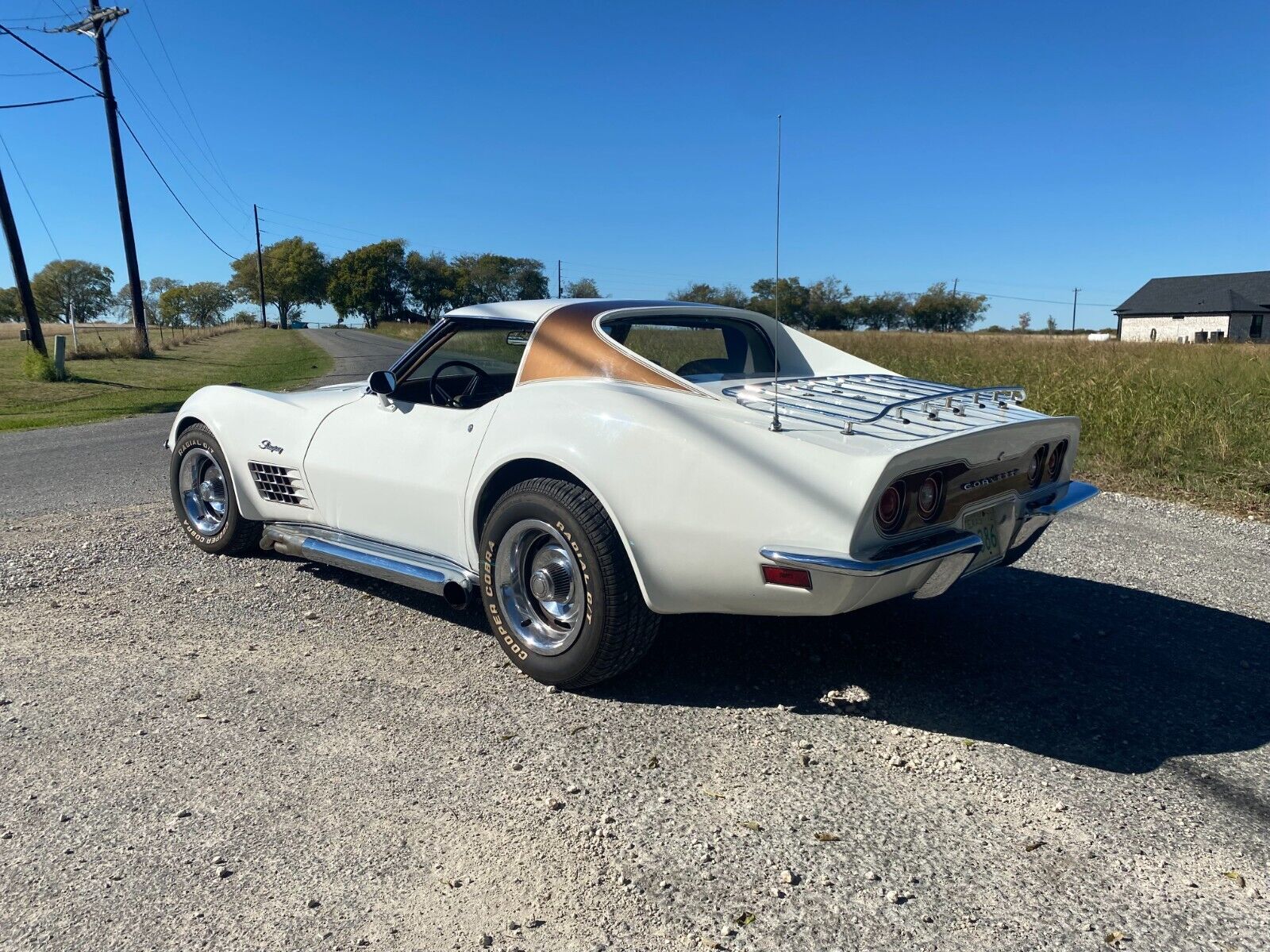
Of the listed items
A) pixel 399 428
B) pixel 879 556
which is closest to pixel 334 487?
pixel 399 428

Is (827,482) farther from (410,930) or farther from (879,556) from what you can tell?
(410,930)

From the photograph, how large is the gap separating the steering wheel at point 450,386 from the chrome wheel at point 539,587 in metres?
0.98

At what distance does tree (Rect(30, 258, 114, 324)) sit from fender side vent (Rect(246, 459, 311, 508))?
10619 cm

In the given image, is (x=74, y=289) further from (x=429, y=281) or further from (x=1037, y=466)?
(x=1037, y=466)

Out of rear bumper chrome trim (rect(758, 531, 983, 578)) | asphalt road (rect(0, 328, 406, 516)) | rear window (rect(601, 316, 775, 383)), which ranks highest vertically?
rear window (rect(601, 316, 775, 383))

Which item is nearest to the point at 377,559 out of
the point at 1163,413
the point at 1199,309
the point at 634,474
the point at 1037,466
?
the point at 634,474

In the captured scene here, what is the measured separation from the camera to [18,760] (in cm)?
288

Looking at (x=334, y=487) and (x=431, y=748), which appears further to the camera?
(x=334, y=487)

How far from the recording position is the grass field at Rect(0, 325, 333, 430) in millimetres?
14625

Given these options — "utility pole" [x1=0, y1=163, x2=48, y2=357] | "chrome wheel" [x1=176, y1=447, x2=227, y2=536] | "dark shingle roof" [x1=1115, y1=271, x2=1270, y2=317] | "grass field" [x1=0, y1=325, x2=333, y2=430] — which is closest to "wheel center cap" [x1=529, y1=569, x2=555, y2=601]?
"chrome wheel" [x1=176, y1=447, x2=227, y2=536]

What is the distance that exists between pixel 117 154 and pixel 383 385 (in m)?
25.4

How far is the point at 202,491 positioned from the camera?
5168 millimetres

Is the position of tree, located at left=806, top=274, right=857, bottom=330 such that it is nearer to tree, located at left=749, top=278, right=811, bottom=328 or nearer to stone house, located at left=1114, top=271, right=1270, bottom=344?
tree, located at left=749, top=278, right=811, bottom=328

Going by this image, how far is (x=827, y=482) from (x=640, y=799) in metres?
1.09
